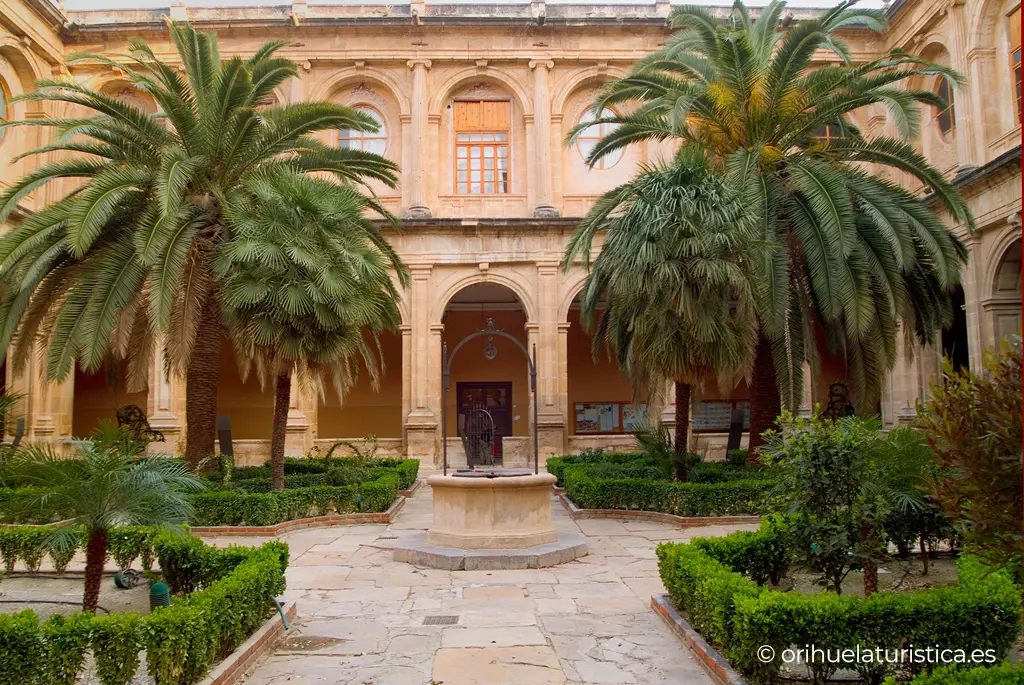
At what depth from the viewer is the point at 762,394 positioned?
590 inches

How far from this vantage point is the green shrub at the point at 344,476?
1481 centimetres

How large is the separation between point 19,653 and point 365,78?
22.0 metres

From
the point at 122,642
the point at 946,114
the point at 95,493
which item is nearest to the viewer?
the point at 122,642

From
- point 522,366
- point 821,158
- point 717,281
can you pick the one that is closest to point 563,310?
point 522,366

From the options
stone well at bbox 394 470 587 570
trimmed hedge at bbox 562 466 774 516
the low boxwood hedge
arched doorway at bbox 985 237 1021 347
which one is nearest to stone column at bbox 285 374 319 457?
trimmed hedge at bbox 562 466 774 516

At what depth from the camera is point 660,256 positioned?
1242 centimetres

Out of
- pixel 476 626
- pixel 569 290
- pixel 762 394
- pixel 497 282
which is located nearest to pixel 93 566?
pixel 476 626

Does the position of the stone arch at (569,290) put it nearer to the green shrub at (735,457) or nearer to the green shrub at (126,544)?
the green shrub at (735,457)

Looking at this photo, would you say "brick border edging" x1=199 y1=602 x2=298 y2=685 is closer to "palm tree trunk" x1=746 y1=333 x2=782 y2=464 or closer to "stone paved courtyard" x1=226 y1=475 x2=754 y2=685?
"stone paved courtyard" x1=226 y1=475 x2=754 y2=685

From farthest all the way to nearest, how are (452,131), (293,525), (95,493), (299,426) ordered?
(452,131) < (299,426) < (293,525) < (95,493)

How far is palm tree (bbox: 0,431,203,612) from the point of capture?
6.17 meters

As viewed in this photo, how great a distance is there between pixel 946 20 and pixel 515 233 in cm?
1174

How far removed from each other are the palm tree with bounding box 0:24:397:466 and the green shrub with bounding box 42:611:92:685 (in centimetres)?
741

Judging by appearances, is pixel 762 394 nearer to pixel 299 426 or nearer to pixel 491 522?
pixel 491 522
